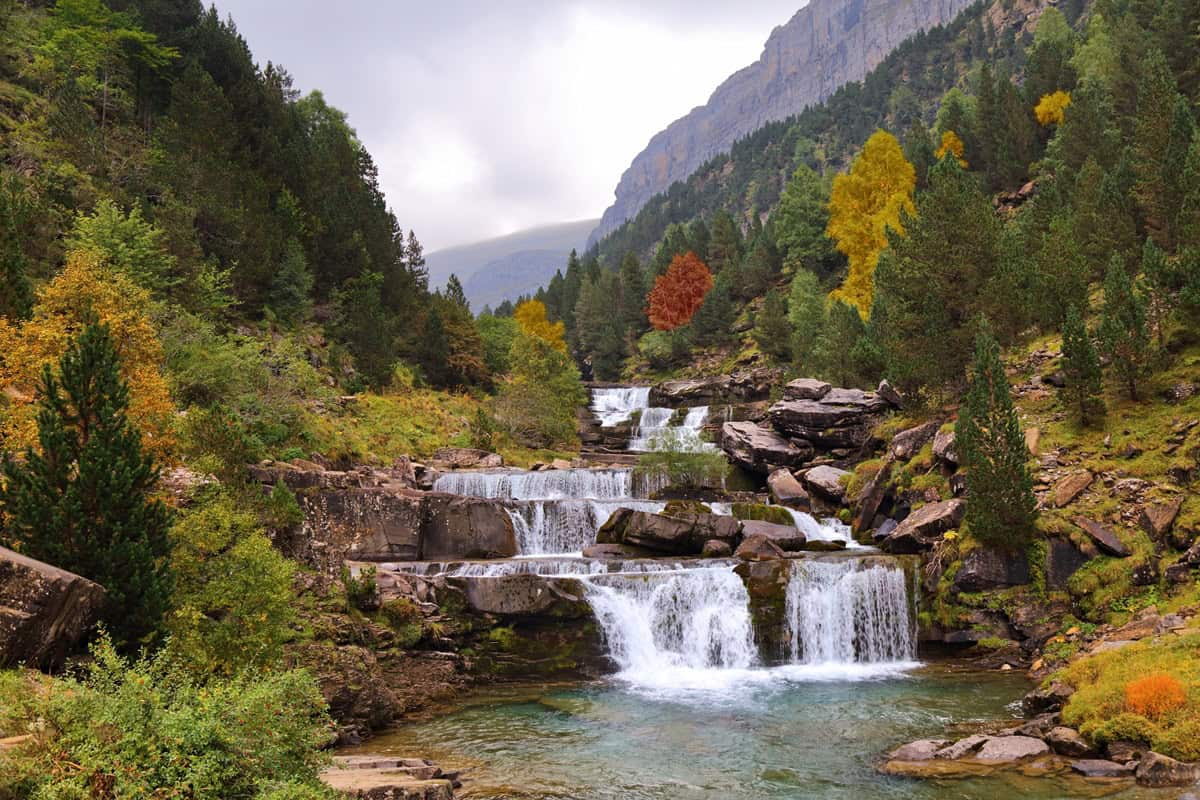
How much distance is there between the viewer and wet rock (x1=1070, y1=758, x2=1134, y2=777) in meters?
12.7

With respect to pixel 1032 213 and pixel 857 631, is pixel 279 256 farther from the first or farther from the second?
pixel 1032 213

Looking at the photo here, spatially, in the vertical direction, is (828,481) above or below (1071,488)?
above

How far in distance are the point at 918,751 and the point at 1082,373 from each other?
16.6 m

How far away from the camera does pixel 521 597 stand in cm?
2348

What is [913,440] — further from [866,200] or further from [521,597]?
[866,200]

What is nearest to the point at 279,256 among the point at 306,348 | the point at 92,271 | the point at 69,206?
the point at 306,348

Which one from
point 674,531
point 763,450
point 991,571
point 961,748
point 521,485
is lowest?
point 961,748

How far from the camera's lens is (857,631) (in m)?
24.1

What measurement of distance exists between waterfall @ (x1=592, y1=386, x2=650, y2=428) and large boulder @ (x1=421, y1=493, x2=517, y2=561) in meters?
31.4

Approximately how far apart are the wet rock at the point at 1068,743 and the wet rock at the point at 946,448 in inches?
554

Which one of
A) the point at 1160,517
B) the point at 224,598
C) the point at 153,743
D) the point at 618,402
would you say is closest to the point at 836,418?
the point at 1160,517

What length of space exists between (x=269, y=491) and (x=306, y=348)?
20417 millimetres

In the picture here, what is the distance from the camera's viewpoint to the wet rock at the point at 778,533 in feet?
94.2

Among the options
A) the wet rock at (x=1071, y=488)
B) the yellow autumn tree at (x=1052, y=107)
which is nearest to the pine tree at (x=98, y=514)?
the wet rock at (x=1071, y=488)
